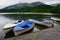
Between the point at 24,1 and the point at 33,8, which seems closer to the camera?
the point at 24,1

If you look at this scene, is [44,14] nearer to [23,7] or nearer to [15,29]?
[23,7]

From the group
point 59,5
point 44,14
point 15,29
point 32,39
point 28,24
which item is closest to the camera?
point 32,39

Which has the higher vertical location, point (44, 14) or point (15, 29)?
point (15, 29)

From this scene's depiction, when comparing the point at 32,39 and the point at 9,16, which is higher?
the point at 32,39

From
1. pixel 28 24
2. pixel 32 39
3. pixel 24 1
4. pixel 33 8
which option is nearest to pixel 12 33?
pixel 28 24

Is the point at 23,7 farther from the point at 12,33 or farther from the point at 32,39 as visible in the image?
the point at 32,39

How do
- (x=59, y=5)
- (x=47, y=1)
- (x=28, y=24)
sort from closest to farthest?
(x=28, y=24) < (x=47, y=1) < (x=59, y=5)

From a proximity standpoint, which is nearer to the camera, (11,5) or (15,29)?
(15,29)

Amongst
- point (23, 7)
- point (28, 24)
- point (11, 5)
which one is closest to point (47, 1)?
point (23, 7)

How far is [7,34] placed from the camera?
6168 mm

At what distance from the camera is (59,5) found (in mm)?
12062

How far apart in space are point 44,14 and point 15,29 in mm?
7309

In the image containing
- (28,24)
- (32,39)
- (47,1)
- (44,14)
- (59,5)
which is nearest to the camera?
(32,39)

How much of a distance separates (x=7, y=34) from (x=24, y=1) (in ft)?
19.0
